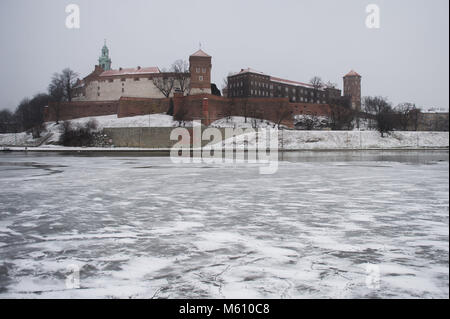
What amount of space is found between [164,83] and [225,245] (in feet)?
231

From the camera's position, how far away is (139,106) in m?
63.0

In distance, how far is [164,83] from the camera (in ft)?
236

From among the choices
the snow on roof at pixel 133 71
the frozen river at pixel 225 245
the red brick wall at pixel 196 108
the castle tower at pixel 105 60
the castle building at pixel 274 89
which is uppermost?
the castle tower at pixel 105 60

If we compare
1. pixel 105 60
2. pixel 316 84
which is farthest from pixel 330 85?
pixel 105 60

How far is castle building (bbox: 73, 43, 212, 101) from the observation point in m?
66.5

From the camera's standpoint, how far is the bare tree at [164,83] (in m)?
71.6

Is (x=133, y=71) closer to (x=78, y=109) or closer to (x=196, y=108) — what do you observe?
(x=78, y=109)

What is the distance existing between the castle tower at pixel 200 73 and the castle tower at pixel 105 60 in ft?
114

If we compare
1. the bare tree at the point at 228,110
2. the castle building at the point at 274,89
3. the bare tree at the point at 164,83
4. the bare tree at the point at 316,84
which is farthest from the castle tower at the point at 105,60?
the bare tree at the point at 316,84

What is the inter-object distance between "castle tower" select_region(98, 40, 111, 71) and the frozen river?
295 ft

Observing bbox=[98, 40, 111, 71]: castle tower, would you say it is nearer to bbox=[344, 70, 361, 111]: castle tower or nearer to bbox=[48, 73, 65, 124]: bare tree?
bbox=[48, 73, 65, 124]: bare tree

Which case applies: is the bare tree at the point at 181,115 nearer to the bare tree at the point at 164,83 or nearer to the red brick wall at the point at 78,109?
the bare tree at the point at 164,83
